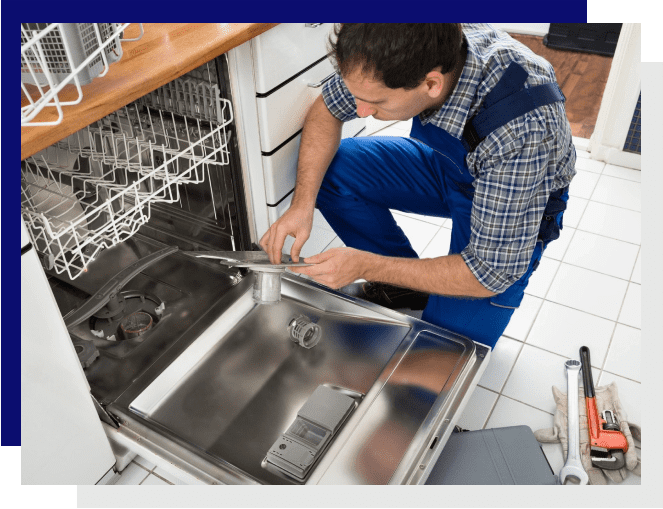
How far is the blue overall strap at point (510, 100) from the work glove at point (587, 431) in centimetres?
80

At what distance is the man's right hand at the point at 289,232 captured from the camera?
135 cm

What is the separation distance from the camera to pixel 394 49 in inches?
39.4

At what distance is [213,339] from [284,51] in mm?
681

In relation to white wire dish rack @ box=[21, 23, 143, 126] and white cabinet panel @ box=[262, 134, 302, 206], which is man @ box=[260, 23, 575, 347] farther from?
white wire dish rack @ box=[21, 23, 143, 126]

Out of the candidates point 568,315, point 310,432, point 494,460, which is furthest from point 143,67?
point 568,315

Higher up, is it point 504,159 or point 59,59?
point 59,59

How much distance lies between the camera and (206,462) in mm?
1146

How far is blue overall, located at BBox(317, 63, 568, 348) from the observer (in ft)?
4.56

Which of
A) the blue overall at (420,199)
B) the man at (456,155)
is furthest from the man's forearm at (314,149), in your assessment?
the blue overall at (420,199)

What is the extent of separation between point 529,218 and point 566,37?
3.14m

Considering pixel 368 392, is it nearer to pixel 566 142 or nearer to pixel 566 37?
pixel 566 142

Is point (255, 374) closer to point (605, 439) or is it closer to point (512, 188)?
point (512, 188)

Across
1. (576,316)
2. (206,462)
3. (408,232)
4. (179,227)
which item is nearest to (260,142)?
(179,227)

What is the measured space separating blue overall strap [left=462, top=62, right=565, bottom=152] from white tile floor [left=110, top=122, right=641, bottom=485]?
80 cm
